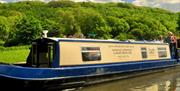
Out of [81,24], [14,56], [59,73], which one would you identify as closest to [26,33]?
[81,24]

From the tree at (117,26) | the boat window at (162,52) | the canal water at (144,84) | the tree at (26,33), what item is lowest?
the canal water at (144,84)

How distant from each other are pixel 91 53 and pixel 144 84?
7.84 ft

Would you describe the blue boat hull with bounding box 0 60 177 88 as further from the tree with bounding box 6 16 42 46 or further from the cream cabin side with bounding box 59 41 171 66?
the tree with bounding box 6 16 42 46

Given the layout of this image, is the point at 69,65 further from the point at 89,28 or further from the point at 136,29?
the point at 136,29

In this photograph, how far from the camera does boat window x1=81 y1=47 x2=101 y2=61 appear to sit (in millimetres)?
13497

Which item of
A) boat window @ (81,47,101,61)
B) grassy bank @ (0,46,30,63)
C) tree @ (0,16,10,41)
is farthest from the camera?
tree @ (0,16,10,41)

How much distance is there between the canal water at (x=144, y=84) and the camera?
1329 cm

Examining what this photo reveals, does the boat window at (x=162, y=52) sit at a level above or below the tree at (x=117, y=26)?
below

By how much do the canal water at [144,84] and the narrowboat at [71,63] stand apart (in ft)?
1.06

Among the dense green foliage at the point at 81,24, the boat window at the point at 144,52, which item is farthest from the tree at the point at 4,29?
the boat window at the point at 144,52

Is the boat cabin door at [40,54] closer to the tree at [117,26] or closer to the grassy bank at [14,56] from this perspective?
the grassy bank at [14,56]

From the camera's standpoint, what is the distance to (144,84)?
577 inches

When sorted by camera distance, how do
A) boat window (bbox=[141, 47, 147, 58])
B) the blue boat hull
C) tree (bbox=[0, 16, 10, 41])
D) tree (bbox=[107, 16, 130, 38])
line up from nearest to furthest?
the blue boat hull
boat window (bbox=[141, 47, 147, 58])
tree (bbox=[0, 16, 10, 41])
tree (bbox=[107, 16, 130, 38])

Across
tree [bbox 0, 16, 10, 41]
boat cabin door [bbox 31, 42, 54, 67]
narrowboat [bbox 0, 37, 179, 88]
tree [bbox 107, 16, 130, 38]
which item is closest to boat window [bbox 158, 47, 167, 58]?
narrowboat [bbox 0, 37, 179, 88]
